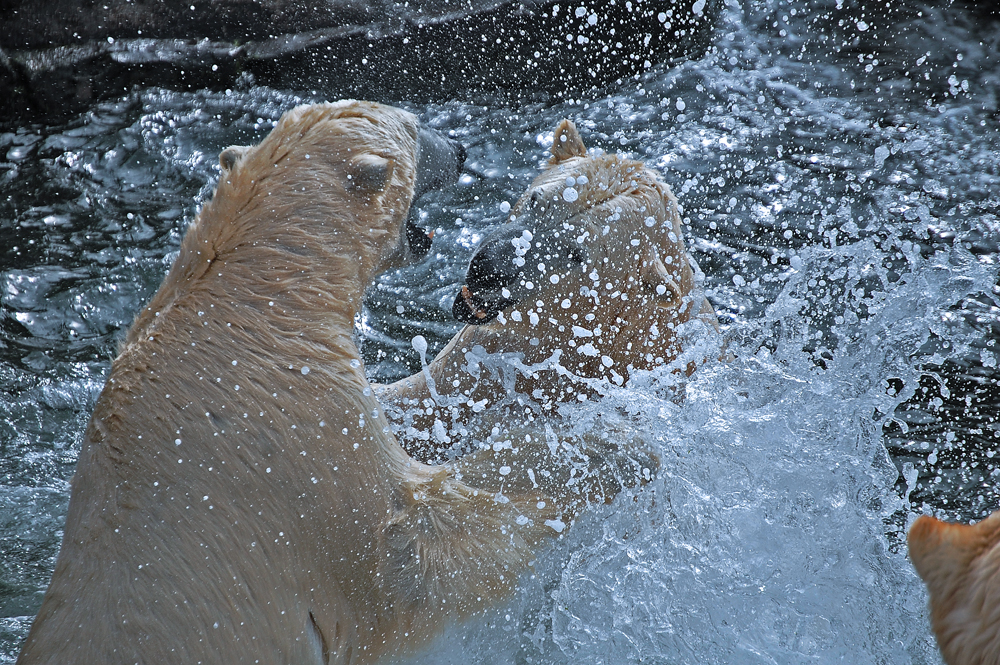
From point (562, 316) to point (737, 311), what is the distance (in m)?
1.68

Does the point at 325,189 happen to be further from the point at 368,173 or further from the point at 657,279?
the point at 657,279

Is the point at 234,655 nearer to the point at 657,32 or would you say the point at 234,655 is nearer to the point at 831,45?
the point at 657,32

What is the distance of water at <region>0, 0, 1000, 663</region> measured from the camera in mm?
3234

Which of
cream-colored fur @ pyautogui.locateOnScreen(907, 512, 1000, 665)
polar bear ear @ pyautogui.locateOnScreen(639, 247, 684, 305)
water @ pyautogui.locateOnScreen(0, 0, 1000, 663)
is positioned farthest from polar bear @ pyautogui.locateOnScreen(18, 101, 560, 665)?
cream-colored fur @ pyautogui.locateOnScreen(907, 512, 1000, 665)

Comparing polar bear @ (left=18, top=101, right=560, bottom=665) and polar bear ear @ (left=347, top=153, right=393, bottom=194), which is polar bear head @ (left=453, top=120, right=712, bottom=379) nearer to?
polar bear @ (left=18, top=101, right=560, bottom=665)

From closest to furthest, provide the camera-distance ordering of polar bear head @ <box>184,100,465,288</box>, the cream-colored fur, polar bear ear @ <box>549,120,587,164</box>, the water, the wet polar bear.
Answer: the cream-colored fur < polar bear head @ <box>184,100,465,288</box> < the water < the wet polar bear < polar bear ear @ <box>549,120,587,164</box>

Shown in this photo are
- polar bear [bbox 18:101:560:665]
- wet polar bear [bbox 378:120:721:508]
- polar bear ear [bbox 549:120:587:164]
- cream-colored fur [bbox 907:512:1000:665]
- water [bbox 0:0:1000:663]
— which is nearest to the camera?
cream-colored fur [bbox 907:512:1000:665]

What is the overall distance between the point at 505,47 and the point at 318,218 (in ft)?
15.7

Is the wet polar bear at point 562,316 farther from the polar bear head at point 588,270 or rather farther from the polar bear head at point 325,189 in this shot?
the polar bear head at point 325,189

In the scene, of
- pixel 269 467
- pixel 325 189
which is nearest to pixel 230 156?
pixel 325 189

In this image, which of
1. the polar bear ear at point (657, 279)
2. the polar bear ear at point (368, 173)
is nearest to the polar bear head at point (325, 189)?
the polar bear ear at point (368, 173)

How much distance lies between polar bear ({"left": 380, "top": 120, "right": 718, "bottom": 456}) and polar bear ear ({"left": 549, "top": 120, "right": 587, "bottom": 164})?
0.24 m

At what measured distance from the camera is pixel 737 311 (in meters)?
4.81

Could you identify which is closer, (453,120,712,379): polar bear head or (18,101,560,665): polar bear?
(18,101,560,665): polar bear
